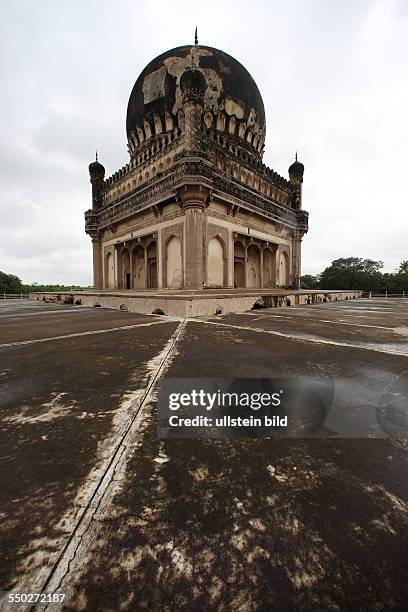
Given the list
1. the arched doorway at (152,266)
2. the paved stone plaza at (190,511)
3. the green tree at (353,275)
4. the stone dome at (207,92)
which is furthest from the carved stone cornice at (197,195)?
the green tree at (353,275)

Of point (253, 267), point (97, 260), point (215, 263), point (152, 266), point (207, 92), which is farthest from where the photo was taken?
point (97, 260)

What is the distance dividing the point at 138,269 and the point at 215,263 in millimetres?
5543

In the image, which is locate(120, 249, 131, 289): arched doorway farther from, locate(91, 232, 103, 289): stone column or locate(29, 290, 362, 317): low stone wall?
locate(29, 290, 362, 317): low stone wall

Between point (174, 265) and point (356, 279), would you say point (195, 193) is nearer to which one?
point (174, 265)

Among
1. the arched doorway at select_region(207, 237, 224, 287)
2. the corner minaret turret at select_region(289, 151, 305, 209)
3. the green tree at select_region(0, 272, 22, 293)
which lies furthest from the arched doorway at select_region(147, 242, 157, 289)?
the green tree at select_region(0, 272, 22, 293)

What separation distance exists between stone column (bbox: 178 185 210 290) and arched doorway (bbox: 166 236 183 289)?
0.85 m

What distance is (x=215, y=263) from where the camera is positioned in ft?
35.4

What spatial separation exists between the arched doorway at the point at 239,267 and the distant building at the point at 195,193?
52mm

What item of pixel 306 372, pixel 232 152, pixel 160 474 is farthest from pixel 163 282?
pixel 160 474

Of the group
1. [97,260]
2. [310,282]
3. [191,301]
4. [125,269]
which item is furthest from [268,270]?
[310,282]

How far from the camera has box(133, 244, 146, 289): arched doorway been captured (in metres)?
14.3

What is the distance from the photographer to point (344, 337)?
273 centimetres

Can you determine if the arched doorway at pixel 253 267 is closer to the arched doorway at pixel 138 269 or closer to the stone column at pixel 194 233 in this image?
the stone column at pixel 194 233

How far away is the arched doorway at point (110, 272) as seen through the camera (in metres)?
15.4
